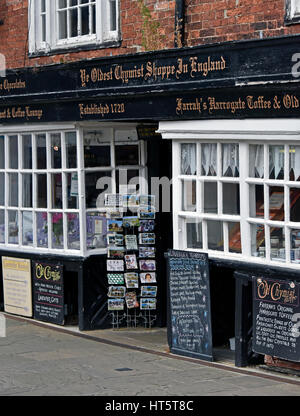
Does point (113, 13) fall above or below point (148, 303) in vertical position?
above

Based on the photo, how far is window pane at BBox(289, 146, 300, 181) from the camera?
9.97m

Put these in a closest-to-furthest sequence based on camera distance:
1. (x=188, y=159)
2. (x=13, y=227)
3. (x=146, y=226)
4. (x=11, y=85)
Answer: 1. (x=188, y=159)
2. (x=146, y=226)
3. (x=11, y=85)
4. (x=13, y=227)

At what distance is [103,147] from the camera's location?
13.1 meters

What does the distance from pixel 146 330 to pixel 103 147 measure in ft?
8.75

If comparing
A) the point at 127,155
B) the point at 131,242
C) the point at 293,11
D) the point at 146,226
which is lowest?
the point at 131,242

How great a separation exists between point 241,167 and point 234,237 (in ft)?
2.90

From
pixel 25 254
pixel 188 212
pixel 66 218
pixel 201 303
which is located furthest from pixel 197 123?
pixel 25 254

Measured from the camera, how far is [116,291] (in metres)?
13.0

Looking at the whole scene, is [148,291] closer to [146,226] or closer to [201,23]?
[146,226]

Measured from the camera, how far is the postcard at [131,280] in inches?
513

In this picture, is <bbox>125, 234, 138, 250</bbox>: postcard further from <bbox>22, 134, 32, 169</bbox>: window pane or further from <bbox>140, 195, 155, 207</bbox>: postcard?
<bbox>22, 134, 32, 169</bbox>: window pane

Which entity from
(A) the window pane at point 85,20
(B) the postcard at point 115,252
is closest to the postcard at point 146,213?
(B) the postcard at point 115,252

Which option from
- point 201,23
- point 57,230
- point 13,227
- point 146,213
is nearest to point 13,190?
point 13,227

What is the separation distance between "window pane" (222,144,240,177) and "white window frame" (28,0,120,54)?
9.52ft
